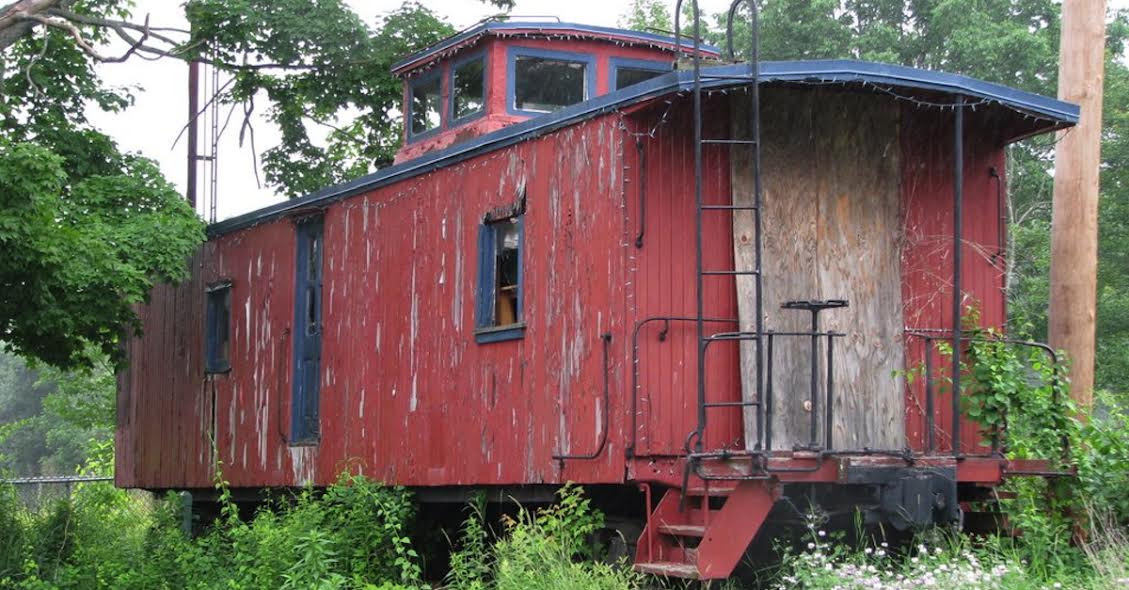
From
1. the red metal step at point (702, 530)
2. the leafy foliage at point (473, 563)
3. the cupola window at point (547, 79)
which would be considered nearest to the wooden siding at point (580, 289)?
the leafy foliage at point (473, 563)

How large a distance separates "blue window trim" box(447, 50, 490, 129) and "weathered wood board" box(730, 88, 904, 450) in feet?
13.2

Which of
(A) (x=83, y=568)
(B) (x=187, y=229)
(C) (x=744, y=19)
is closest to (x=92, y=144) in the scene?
(B) (x=187, y=229)

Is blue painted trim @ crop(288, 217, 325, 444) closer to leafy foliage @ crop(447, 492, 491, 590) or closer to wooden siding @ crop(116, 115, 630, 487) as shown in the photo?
wooden siding @ crop(116, 115, 630, 487)

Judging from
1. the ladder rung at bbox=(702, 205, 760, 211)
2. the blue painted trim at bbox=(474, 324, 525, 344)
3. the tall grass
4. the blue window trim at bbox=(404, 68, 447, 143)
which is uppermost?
the blue window trim at bbox=(404, 68, 447, 143)

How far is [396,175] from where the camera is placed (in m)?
13.4

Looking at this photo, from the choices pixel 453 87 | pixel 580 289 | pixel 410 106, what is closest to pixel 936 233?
pixel 580 289

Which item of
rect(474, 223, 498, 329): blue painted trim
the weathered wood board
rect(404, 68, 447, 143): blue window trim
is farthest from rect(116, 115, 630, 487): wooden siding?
rect(404, 68, 447, 143): blue window trim

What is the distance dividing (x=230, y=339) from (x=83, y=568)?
2.98 m

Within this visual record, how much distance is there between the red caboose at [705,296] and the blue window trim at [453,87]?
111 centimetres

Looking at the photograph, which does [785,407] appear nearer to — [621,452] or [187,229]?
[621,452]

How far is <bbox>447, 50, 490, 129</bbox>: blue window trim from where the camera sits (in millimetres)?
13836

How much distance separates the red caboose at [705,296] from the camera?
31.9 ft

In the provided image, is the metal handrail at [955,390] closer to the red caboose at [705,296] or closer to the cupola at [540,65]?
the red caboose at [705,296]

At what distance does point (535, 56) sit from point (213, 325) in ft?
17.5
